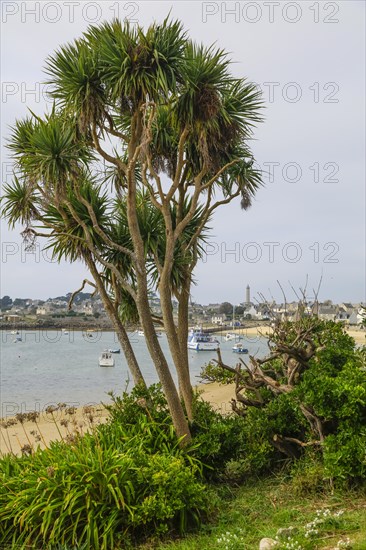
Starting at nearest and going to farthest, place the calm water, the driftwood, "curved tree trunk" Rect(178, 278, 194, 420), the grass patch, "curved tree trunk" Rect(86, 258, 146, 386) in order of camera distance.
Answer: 1. the grass patch
2. the driftwood
3. "curved tree trunk" Rect(178, 278, 194, 420)
4. "curved tree trunk" Rect(86, 258, 146, 386)
5. the calm water

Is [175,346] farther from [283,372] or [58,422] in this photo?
[58,422]

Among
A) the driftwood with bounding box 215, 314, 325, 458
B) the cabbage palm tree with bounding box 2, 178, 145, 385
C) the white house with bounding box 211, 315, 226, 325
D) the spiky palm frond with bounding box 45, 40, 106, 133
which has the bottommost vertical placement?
the white house with bounding box 211, 315, 226, 325

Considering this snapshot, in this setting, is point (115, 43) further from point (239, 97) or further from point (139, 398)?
point (139, 398)

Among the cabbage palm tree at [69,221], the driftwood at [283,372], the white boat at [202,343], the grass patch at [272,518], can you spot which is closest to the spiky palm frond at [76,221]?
the cabbage palm tree at [69,221]

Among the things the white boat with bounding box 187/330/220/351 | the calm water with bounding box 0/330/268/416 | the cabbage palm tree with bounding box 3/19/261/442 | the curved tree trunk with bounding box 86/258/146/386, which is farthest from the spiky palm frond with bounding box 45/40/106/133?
the white boat with bounding box 187/330/220/351

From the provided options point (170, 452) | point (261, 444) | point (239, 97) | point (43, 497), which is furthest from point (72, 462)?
point (239, 97)

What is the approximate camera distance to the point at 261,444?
7.16 meters

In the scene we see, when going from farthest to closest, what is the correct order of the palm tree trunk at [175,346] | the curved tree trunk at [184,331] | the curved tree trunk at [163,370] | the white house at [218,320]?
the white house at [218,320], the curved tree trunk at [184,331], the palm tree trunk at [175,346], the curved tree trunk at [163,370]

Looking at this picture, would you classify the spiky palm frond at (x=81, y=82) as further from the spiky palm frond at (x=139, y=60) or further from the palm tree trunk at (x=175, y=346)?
the palm tree trunk at (x=175, y=346)

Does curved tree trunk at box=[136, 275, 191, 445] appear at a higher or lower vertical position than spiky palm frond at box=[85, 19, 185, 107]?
lower

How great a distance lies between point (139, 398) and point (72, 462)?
180cm

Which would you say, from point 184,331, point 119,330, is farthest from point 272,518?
point 119,330

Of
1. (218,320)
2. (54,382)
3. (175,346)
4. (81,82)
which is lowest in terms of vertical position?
(54,382)

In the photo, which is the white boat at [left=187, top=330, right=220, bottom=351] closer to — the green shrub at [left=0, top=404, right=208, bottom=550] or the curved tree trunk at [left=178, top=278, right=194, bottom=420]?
the curved tree trunk at [left=178, top=278, right=194, bottom=420]
